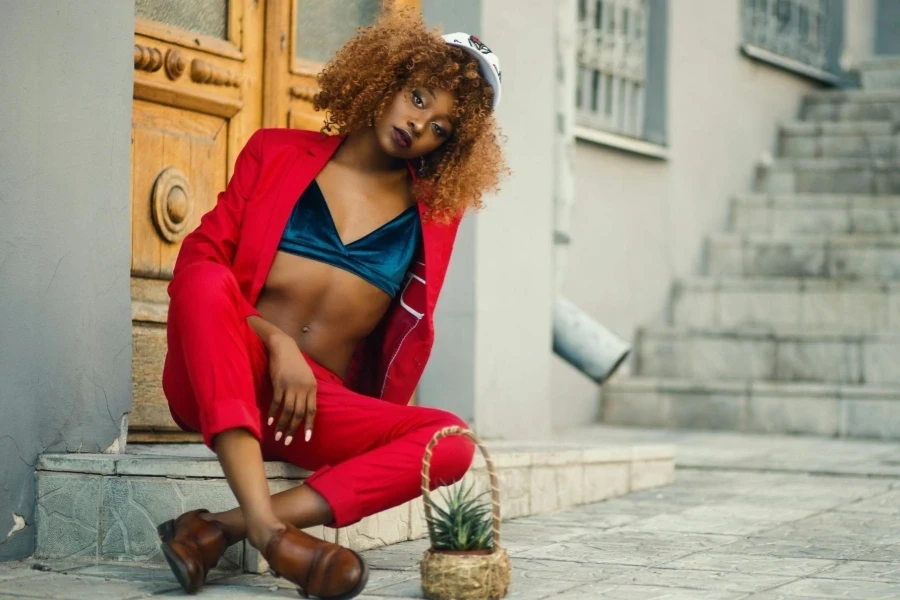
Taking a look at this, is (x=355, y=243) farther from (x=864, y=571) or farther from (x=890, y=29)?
(x=890, y=29)

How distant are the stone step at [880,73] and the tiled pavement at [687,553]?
7.24m

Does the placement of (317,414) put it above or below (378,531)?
above

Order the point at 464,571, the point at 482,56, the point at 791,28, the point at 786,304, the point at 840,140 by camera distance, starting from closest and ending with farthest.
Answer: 1. the point at 464,571
2. the point at 482,56
3. the point at 786,304
4. the point at 840,140
5. the point at 791,28

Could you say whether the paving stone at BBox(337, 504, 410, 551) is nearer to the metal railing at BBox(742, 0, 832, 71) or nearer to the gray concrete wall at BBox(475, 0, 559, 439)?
the gray concrete wall at BBox(475, 0, 559, 439)

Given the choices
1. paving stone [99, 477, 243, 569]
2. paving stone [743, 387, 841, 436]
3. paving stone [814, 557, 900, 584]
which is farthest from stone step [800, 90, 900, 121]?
paving stone [99, 477, 243, 569]

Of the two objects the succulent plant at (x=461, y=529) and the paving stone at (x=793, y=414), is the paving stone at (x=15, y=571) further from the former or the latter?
the paving stone at (x=793, y=414)

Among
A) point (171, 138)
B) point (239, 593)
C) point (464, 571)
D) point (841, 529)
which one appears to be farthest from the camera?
point (171, 138)

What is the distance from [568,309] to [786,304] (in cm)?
267

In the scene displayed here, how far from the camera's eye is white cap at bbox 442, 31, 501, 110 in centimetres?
400

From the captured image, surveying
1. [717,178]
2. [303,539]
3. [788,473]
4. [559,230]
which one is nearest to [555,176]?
[559,230]

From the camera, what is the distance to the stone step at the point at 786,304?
31.5 ft

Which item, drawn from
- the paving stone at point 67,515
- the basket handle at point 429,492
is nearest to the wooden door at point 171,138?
the paving stone at point 67,515

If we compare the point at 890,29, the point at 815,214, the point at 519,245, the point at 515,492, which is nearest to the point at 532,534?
the point at 515,492

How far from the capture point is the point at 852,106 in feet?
40.5
